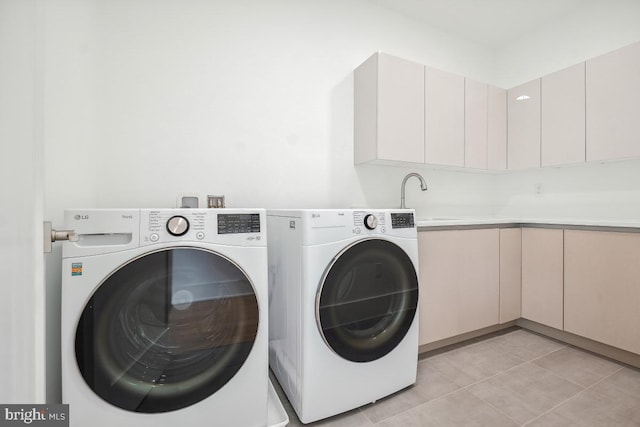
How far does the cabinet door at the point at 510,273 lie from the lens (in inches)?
82.3

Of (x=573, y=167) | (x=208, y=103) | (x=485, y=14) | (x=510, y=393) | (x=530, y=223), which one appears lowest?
(x=510, y=393)

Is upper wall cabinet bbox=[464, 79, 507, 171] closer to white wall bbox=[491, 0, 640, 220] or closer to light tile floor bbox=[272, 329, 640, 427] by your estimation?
white wall bbox=[491, 0, 640, 220]

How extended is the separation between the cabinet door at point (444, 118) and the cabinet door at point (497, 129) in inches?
14.5

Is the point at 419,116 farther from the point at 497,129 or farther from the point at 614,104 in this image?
the point at 614,104

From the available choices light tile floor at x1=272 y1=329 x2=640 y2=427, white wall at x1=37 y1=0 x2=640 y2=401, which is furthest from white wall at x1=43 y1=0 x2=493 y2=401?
light tile floor at x1=272 y1=329 x2=640 y2=427

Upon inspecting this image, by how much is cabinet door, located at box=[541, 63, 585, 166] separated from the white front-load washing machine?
1.67 metres

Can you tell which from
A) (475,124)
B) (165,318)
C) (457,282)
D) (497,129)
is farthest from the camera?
(497,129)

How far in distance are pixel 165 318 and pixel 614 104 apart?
9.70 feet

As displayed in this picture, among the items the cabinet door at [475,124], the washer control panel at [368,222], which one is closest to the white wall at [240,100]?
the cabinet door at [475,124]

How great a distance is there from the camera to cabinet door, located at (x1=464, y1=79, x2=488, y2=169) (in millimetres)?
2281

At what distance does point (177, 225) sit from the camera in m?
1.02

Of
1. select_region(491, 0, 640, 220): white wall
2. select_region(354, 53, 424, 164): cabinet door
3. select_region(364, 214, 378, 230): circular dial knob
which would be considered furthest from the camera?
select_region(491, 0, 640, 220): white wall

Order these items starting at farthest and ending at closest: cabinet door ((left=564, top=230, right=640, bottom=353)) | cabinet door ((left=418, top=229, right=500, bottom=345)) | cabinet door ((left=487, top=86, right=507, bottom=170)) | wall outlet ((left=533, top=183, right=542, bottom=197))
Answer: wall outlet ((left=533, top=183, right=542, bottom=197)), cabinet door ((left=487, top=86, right=507, bottom=170)), cabinet door ((left=418, top=229, right=500, bottom=345)), cabinet door ((left=564, top=230, right=640, bottom=353))

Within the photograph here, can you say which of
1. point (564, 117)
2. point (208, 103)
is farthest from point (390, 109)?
point (564, 117)
